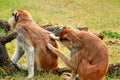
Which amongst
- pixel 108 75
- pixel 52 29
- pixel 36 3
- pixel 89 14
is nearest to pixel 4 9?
pixel 36 3

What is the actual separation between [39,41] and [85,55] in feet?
4.06

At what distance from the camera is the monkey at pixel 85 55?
8.79 meters

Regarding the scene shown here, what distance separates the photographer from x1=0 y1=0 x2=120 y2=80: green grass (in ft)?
72.7

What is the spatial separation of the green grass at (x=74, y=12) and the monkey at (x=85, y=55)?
10549mm

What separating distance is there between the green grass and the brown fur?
33.0 ft

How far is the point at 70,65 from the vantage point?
9156mm

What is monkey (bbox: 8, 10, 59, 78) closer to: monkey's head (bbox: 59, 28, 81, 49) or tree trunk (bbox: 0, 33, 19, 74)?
tree trunk (bbox: 0, 33, 19, 74)

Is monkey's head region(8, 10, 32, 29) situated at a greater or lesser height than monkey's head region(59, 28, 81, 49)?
greater

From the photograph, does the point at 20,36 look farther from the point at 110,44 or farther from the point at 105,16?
the point at 105,16

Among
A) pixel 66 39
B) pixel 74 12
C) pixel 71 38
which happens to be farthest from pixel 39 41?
pixel 74 12

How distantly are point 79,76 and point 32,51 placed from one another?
1.25 m

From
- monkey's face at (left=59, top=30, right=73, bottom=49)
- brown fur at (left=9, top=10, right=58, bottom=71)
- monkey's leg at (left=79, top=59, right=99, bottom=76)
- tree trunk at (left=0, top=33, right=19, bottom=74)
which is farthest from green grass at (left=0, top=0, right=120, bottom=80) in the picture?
monkey's leg at (left=79, top=59, right=99, bottom=76)

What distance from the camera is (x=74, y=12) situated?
2731cm

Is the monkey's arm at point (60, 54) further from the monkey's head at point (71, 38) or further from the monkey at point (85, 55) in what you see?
the monkey's head at point (71, 38)
